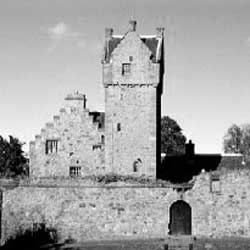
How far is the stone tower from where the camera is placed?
4734 centimetres

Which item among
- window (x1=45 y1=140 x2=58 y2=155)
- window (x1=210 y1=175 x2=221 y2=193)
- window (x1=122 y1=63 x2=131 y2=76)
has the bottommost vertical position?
window (x1=210 y1=175 x2=221 y2=193)

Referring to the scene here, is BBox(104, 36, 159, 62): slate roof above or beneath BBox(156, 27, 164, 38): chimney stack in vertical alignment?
beneath

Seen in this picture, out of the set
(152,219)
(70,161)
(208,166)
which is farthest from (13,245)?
(208,166)

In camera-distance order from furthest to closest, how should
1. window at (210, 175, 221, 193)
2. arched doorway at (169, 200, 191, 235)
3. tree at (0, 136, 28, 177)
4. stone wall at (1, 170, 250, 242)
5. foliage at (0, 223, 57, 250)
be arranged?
tree at (0, 136, 28, 177), arched doorway at (169, 200, 191, 235), window at (210, 175, 221, 193), stone wall at (1, 170, 250, 242), foliage at (0, 223, 57, 250)

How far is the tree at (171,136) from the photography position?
286ft

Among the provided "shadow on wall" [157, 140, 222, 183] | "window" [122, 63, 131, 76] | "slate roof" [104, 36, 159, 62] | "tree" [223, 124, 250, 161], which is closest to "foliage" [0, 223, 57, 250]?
"window" [122, 63, 131, 76]

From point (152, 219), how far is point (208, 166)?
56.6 feet

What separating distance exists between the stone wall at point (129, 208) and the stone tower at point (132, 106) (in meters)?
9.33

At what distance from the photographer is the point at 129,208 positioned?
37781 mm

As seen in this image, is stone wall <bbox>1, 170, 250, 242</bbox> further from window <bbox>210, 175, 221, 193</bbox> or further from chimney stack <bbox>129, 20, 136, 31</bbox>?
chimney stack <bbox>129, 20, 136, 31</bbox>

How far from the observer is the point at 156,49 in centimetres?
4862

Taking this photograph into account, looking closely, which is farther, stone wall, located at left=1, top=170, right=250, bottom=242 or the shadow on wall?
the shadow on wall

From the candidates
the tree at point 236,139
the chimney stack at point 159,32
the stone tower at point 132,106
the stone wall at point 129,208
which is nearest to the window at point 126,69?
the stone tower at point 132,106

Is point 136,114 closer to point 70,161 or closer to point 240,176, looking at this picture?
point 70,161
